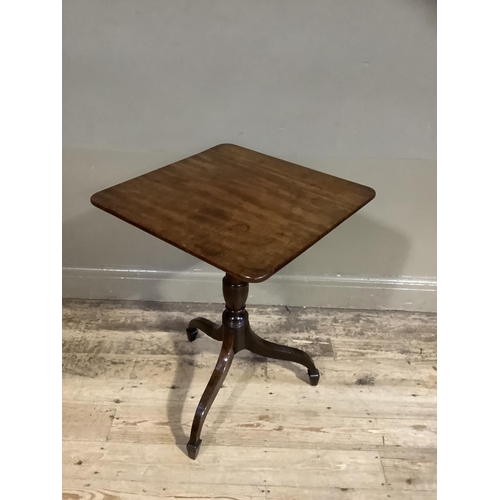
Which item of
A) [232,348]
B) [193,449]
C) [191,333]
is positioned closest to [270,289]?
[191,333]

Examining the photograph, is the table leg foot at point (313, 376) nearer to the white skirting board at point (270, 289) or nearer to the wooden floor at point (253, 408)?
the wooden floor at point (253, 408)

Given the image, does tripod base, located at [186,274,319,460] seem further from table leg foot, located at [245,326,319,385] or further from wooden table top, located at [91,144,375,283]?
wooden table top, located at [91,144,375,283]

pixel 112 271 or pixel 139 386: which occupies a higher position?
pixel 112 271

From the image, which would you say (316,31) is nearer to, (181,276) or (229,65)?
(229,65)

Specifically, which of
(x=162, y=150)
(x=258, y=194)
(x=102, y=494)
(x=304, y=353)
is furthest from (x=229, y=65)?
(x=102, y=494)

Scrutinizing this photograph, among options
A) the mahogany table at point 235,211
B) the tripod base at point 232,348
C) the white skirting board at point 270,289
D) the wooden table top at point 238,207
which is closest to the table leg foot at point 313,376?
the tripod base at point 232,348

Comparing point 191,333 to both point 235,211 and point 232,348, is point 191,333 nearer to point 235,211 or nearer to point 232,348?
point 232,348

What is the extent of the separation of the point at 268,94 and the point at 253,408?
1.05 meters

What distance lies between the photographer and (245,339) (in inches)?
63.2

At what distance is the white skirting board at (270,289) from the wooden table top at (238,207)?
0.66m

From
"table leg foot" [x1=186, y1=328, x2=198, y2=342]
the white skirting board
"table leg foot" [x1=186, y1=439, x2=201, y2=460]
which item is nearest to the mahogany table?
"table leg foot" [x1=186, y1=439, x2=201, y2=460]

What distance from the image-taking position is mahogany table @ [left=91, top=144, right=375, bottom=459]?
1089 mm

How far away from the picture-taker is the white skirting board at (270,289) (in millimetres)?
1993

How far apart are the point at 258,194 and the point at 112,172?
2.43 ft
